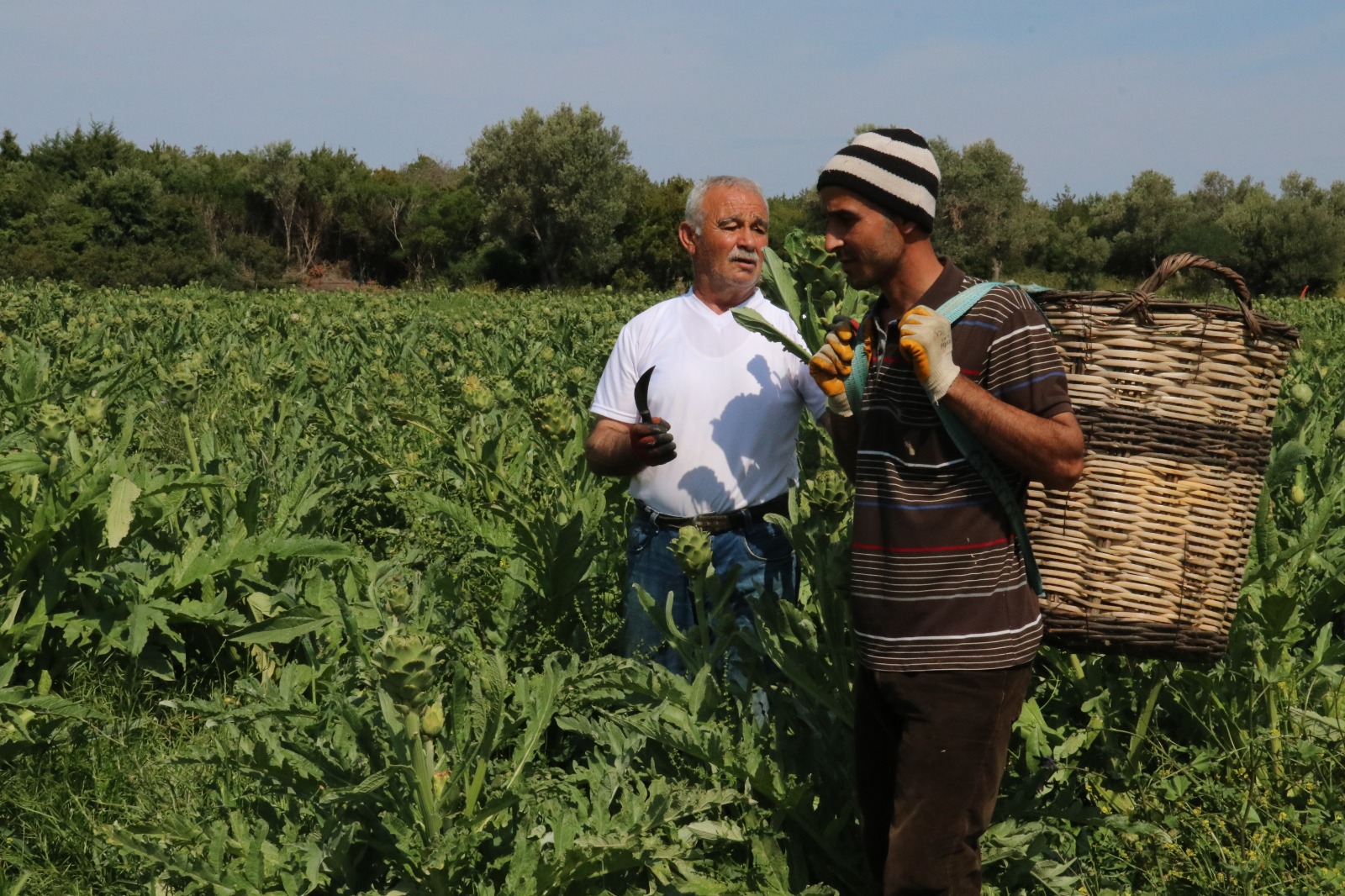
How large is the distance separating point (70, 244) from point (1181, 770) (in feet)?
139

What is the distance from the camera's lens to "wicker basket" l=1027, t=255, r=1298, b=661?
226 cm

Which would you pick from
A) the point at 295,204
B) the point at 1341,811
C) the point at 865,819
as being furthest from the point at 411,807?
the point at 295,204

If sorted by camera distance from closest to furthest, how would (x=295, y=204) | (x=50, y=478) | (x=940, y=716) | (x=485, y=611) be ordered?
(x=940, y=716) → (x=50, y=478) → (x=485, y=611) → (x=295, y=204)

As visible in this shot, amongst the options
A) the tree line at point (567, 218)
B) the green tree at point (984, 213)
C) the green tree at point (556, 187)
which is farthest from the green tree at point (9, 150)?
the green tree at point (984, 213)

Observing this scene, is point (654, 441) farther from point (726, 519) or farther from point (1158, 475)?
point (1158, 475)

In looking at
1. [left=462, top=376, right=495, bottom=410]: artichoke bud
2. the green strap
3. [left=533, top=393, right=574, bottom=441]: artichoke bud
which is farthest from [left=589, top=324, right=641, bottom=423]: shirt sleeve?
the green strap

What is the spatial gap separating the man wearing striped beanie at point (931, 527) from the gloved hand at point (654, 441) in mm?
909

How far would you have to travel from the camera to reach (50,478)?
4.00 metres

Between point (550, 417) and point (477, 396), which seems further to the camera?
point (477, 396)

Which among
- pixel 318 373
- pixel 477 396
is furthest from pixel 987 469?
pixel 318 373

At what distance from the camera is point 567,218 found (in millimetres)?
53875

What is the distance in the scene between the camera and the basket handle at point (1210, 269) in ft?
7.38

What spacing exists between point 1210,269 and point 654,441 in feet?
4.64

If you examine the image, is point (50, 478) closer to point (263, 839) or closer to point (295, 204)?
point (263, 839)
